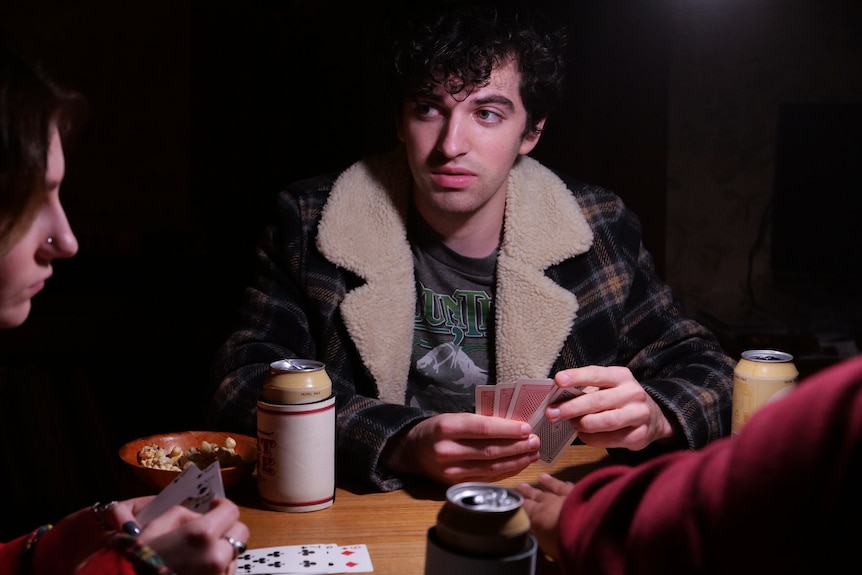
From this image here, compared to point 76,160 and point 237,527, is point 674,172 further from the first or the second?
point 237,527

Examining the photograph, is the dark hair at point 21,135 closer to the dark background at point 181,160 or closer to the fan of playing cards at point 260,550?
the fan of playing cards at point 260,550

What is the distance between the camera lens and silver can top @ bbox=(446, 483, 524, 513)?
0.90m

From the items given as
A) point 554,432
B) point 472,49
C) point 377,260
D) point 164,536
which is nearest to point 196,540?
point 164,536

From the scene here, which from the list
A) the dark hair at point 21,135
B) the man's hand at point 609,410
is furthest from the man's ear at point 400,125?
the dark hair at point 21,135

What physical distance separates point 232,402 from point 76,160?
7.61 feet

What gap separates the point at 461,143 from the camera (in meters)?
2.03

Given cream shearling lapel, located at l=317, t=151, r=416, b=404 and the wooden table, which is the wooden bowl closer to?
the wooden table

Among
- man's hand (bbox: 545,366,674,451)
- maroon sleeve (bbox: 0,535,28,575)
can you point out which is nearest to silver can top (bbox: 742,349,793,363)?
man's hand (bbox: 545,366,674,451)

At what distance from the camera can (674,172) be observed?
145 inches

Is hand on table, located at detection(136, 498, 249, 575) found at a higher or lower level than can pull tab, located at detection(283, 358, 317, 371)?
lower

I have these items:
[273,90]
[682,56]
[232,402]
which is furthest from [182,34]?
[232,402]

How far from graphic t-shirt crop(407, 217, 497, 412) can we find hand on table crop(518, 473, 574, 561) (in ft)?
2.85

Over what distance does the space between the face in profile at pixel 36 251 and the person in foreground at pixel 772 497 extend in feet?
2.46

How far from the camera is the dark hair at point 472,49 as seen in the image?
2.09m
